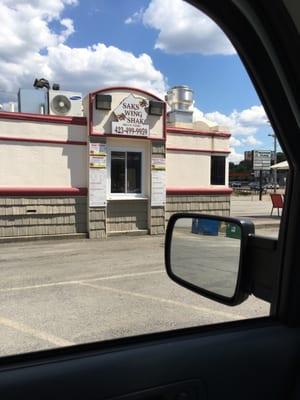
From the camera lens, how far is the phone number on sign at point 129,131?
12.7 meters

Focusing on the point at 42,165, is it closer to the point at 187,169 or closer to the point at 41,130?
the point at 41,130

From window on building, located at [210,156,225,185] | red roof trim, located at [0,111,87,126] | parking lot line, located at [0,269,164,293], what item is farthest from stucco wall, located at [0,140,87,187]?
parking lot line, located at [0,269,164,293]

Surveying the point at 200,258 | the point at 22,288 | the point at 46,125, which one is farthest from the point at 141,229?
the point at 200,258

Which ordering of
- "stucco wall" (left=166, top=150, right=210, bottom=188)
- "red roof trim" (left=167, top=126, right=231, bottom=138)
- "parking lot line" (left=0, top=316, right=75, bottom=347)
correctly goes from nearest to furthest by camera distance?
"parking lot line" (left=0, top=316, right=75, bottom=347) < "red roof trim" (left=167, top=126, right=231, bottom=138) < "stucco wall" (left=166, top=150, right=210, bottom=188)

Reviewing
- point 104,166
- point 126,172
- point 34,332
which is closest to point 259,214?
point 126,172

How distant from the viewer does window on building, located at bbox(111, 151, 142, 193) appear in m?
13.1

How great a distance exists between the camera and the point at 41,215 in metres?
12.3

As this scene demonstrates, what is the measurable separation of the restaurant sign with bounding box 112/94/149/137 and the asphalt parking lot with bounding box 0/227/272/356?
11.3ft

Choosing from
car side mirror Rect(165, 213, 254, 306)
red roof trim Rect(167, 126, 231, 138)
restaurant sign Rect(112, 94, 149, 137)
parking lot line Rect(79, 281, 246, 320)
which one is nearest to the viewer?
car side mirror Rect(165, 213, 254, 306)

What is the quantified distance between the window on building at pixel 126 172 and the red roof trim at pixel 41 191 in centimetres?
92

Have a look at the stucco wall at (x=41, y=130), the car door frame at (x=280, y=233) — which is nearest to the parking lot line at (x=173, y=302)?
the car door frame at (x=280, y=233)

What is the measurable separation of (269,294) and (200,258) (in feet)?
1.65

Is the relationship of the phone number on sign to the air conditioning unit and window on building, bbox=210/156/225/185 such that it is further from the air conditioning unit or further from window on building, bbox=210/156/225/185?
window on building, bbox=210/156/225/185

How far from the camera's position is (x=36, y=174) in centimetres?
1216
